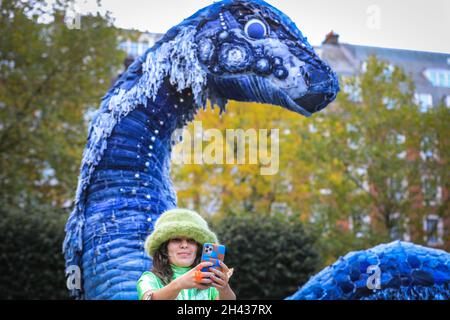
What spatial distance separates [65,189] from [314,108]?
25.1 feet

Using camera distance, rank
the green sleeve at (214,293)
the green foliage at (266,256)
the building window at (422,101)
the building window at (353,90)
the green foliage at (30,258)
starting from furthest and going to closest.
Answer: the building window at (353,90)
the building window at (422,101)
the green foliage at (266,256)
the green foliage at (30,258)
the green sleeve at (214,293)

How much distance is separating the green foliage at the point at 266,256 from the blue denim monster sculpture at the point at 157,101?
17.5 feet

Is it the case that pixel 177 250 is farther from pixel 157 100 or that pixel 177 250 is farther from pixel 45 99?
pixel 45 99

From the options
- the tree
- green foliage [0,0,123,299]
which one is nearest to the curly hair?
green foliage [0,0,123,299]

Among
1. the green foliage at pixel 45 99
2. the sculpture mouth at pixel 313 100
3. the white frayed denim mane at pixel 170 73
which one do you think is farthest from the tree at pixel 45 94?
the sculpture mouth at pixel 313 100

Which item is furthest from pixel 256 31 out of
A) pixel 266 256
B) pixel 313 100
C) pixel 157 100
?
pixel 266 256

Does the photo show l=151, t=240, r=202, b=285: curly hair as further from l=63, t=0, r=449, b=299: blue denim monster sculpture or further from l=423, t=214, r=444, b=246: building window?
l=423, t=214, r=444, b=246: building window

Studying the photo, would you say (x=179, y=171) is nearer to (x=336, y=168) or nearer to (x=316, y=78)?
(x=336, y=168)

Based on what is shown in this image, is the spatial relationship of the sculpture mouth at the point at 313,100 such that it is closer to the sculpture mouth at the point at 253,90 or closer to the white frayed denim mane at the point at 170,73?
the sculpture mouth at the point at 253,90

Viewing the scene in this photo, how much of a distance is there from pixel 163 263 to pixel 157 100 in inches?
26.8

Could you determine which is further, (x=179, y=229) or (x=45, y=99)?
(x=45, y=99)

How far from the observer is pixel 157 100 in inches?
88.1

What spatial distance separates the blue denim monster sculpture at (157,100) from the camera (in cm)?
212

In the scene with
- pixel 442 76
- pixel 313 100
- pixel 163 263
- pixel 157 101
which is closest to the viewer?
pixel 163 263
